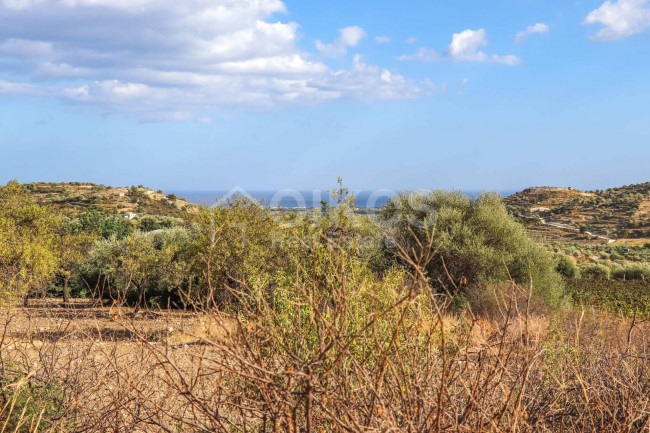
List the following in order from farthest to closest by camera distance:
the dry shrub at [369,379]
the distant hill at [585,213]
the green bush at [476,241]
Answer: the distant hill at [585,213] → the green bush at [476,241] → the dry shrub at [369,379]

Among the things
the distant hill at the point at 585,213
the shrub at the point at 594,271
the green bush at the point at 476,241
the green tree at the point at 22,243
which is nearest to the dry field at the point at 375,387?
the green tree at the point at 22,243

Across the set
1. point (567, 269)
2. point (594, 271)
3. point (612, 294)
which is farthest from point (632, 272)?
point (612, 294)

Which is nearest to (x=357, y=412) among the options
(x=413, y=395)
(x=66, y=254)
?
(x=413, y=395)

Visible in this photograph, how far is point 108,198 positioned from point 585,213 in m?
49.5

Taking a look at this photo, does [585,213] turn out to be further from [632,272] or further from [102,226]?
[102,226]

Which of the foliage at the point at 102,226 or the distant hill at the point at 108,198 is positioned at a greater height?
the distant hill at the point at 108,198

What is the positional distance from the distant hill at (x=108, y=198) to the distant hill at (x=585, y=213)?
33241 millimetres

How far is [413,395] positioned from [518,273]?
19072 mm

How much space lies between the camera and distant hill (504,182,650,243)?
50478mm

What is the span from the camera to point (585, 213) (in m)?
58.9

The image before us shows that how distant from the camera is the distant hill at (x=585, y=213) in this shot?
50.5 metres

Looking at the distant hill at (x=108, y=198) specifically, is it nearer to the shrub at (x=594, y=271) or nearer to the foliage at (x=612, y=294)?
the shrub at (x=594, y=271)

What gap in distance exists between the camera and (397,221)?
2288cm

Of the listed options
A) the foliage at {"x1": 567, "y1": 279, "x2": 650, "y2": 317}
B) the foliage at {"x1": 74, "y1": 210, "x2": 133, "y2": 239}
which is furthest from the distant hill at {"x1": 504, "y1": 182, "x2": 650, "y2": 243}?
the foliage at {"x1": 74, "y1": 210, "x2": 133, "y2": 239}
